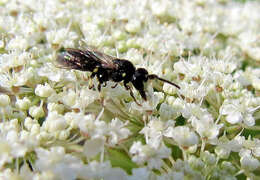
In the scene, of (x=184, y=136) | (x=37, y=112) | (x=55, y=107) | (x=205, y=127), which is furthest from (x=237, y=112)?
(x=37, y=112)

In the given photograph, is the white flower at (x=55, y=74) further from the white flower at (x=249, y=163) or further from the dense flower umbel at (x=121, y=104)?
the white flower at (x=249, y=163)

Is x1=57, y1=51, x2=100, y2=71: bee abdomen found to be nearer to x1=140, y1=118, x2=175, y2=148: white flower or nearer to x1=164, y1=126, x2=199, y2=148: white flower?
x1=140, y1=118, x2=175, y2=148: white flower

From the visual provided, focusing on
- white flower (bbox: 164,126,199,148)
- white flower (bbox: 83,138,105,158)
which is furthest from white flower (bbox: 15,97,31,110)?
white flower (bbox: 164,126,199,148)

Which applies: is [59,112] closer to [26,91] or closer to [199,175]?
[26,91]

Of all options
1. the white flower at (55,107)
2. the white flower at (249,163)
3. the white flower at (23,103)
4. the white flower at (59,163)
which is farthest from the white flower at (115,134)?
the white flower at (249,163)

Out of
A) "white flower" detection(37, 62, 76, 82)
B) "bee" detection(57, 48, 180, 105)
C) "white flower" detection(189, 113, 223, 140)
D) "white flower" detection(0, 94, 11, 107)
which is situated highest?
"bee" detection(57, 48, 180, 105)

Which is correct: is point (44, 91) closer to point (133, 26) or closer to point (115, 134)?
point (115, 134)
